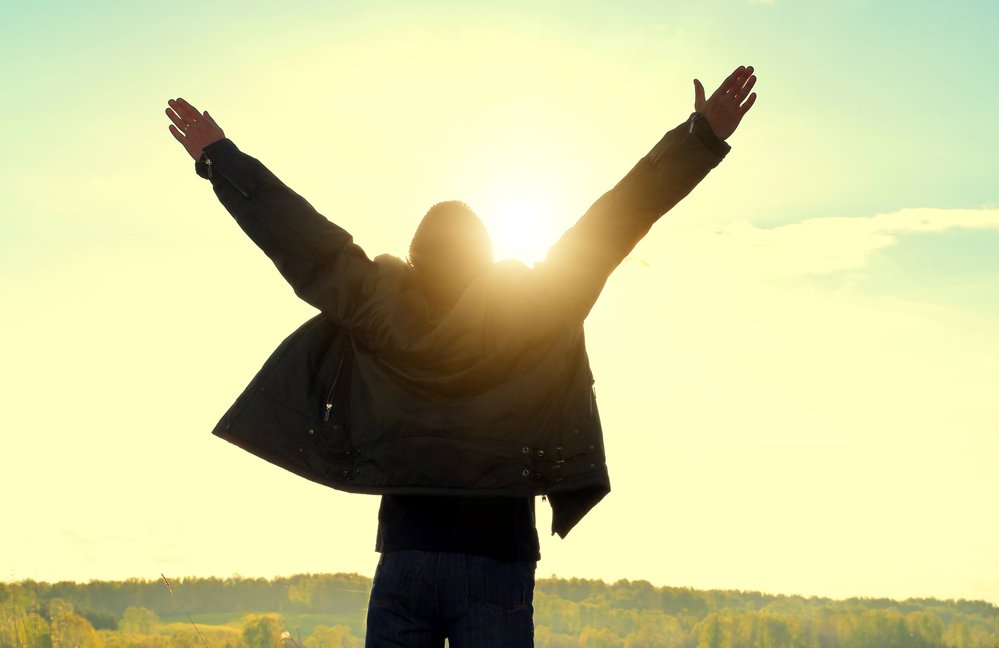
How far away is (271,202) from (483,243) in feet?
3.55

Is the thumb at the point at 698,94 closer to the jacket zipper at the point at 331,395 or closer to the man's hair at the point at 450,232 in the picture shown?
the man's hair at the point at 450,232

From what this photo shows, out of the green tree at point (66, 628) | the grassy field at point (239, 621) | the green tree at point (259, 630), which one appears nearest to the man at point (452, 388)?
the green tree at point (66, 628)

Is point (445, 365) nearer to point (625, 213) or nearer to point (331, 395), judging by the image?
point (331, 395)

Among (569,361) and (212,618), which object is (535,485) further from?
(212,618)

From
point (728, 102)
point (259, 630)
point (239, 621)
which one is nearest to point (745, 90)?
point (728, 102)

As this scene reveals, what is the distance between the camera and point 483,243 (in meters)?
5.02

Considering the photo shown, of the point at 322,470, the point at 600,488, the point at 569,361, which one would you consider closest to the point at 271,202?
the point at 322,470

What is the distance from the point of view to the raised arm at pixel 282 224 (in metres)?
5.03

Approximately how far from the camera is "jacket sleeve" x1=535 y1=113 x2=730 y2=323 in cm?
486

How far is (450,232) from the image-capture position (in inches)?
196

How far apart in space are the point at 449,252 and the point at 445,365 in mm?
560

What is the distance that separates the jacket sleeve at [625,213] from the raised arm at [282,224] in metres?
0.94

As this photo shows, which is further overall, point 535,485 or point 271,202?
point 271,202

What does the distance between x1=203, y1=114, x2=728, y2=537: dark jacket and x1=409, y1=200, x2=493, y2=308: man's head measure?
0.09 meters
